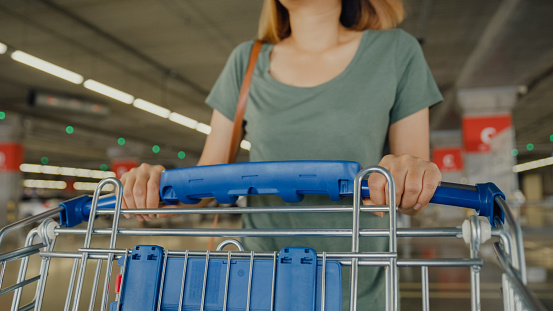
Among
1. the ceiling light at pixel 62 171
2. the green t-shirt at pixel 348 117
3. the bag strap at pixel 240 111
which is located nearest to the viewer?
the green t-shirt at pixel 348 117

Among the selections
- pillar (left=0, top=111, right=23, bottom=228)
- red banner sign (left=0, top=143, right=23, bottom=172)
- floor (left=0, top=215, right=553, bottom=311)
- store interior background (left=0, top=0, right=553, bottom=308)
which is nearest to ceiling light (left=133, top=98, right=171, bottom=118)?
store interior background (left=0, top=0, right=553, bottom=308)

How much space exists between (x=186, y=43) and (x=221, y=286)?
9.18 meters

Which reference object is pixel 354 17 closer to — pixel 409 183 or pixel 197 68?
pixel 409 183

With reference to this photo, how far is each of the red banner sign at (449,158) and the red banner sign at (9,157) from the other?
56.2 feet

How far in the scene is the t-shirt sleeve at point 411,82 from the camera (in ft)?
3.67

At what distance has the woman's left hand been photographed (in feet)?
2.33

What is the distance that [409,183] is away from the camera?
0.72 m

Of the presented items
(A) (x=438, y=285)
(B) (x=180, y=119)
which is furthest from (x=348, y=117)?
(B) (x=180, y=119)

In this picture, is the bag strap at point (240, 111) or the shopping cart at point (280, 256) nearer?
the shopping cart at point (280, 256)

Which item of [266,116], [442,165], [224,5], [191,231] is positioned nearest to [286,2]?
[266,116]

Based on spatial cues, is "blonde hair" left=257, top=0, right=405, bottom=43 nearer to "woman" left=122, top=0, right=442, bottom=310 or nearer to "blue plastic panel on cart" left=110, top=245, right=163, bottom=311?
"woman" left=122, top=0, right=442, bottom=310

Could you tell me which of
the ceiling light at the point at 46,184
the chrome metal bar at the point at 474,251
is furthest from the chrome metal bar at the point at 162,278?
the ceiling light at the point at 46,184

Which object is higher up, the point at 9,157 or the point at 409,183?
the point at 9,157

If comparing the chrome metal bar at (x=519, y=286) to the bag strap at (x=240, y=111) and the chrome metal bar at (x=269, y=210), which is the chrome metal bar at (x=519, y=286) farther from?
the bag strap at (x=240, y=111)
